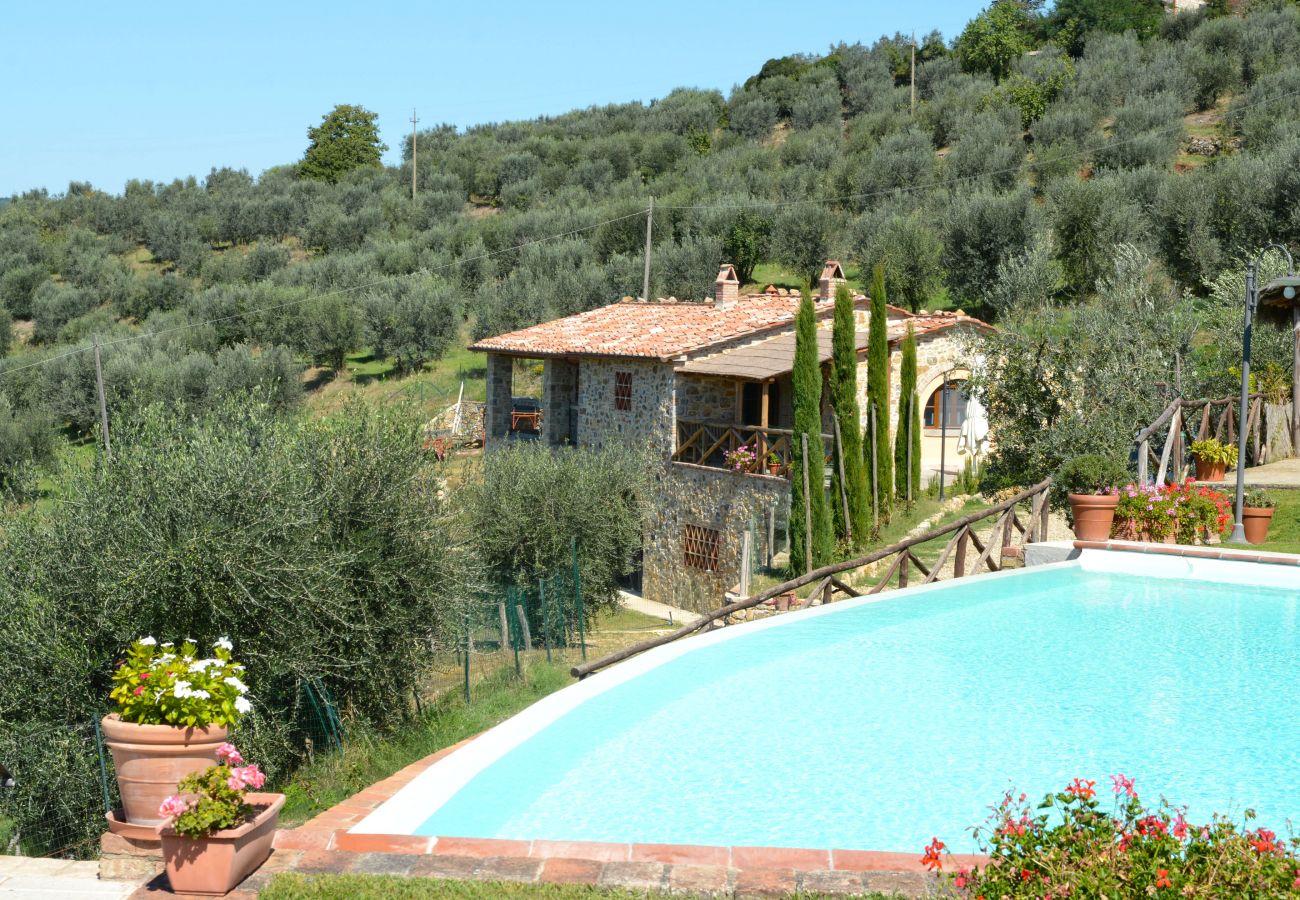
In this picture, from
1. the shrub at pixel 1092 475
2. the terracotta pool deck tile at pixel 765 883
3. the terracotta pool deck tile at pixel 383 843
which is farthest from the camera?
the shrub at pixel 1092 475

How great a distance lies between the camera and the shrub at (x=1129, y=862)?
4266 millimetres

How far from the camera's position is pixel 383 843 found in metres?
6.30

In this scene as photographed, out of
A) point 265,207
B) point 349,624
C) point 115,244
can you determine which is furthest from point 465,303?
point 349,624

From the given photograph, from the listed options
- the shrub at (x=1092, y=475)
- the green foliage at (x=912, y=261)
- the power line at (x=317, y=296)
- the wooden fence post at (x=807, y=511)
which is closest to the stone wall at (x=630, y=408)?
the wooden fence post at (x=807, y=511)

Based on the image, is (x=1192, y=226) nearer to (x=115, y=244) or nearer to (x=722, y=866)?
(x=722, y=866)

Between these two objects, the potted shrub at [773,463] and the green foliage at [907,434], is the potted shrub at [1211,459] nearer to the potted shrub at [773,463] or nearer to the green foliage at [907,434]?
the green foliage at [907,434]

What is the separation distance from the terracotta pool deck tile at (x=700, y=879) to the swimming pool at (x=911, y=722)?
1.84 m

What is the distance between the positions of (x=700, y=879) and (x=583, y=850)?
78 centimetres

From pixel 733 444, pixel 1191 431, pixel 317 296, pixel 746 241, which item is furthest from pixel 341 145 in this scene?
pixel 1191 431

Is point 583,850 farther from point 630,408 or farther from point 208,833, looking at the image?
point 630,408

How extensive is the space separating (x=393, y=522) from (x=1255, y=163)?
95.3 ft

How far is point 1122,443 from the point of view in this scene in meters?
17.1

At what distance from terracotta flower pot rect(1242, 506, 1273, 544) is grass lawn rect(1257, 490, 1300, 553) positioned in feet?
0.48

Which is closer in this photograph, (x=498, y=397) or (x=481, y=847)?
(x=481, y=847)
